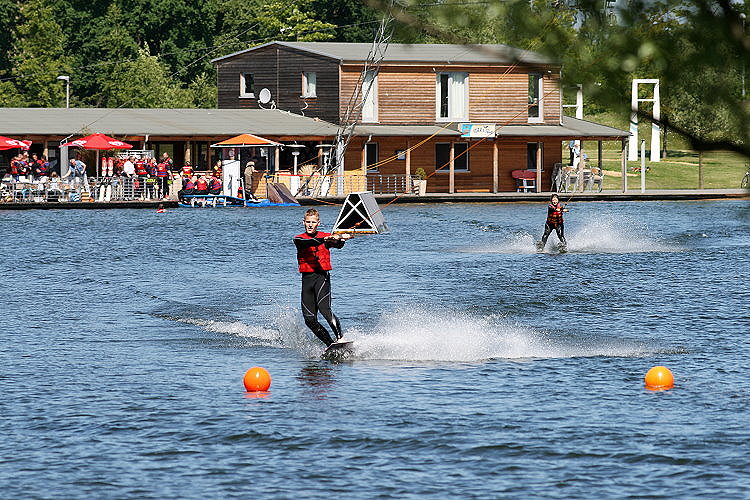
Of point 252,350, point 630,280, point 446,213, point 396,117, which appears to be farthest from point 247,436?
point 396,117

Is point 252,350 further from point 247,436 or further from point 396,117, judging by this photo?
point 396,117

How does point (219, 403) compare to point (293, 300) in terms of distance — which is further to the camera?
point (293, 300)

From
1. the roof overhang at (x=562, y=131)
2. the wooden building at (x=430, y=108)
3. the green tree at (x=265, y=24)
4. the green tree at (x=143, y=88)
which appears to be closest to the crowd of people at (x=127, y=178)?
the wooden building at (x=430, y=108)

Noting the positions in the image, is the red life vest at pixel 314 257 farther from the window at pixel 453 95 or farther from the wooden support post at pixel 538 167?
the window at pixel 453 95

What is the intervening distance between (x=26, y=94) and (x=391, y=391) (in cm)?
6916

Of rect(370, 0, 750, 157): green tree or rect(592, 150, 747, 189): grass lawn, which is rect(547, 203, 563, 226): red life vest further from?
rect(592, 150, 747, 189): grass lawn

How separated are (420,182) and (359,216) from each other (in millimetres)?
18843

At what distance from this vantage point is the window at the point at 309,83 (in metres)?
65.1

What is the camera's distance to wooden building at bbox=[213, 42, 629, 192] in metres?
62.4

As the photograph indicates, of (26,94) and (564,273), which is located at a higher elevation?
(26,94)

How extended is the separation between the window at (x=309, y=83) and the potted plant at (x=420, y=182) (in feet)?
24.3

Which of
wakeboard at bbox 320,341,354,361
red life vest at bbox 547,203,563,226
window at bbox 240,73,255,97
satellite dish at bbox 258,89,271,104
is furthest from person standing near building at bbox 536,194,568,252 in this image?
window at bbox 240,73,255,97

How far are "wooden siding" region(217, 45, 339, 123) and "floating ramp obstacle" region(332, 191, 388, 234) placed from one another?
70.0 ft

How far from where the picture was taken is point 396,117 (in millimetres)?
63250
